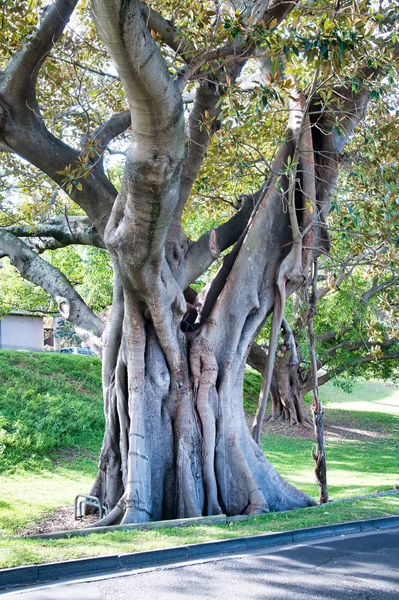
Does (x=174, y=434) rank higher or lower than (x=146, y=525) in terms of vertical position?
higher

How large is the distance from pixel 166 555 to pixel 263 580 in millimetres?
1053

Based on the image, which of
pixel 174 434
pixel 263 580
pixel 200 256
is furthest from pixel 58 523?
pixel 263 580

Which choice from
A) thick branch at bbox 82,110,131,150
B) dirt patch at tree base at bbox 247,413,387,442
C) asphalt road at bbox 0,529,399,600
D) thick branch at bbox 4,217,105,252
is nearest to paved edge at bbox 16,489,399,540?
asphalt road at bbox 0,529,399,600

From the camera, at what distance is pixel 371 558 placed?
610 cm

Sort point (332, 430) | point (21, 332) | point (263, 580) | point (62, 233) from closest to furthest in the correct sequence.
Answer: point (263, 580) < point (62, 233) < point (332, 430) < point (21, 332)

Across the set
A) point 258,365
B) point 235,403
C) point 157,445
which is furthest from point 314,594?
point 258,365

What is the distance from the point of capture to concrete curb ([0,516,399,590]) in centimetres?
525

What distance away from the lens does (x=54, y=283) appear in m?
10.3

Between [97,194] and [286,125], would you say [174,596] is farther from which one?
[286,125]

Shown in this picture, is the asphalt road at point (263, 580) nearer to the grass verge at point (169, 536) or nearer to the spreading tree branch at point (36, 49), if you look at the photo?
the grass verge at point (169, 536)

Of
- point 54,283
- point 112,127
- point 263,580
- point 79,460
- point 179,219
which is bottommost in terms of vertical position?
point 263,580

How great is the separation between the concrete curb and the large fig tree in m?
1.58

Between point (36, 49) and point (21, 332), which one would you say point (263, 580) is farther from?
point (21, 332)

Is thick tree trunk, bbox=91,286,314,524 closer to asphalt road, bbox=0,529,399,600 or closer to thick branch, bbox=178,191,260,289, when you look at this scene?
thick branch, bbox=178,191,260,289
